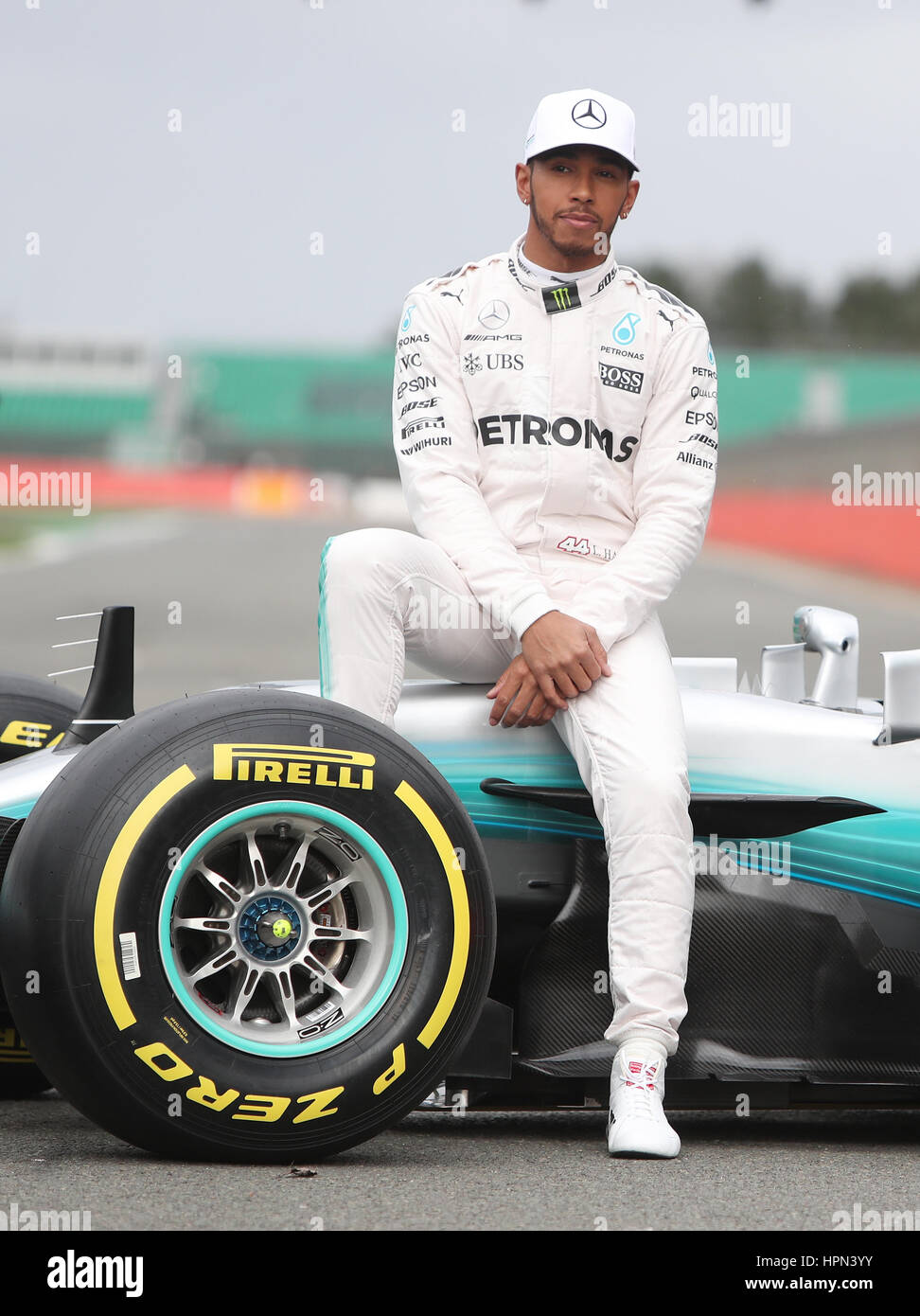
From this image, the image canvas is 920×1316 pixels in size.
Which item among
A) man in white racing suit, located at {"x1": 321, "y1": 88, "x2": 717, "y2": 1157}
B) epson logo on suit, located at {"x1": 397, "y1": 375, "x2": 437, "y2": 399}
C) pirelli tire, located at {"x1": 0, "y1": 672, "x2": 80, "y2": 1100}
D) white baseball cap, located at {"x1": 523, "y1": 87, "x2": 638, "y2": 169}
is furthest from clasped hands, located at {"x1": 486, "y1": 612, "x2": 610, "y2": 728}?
pirelli tire, located at {"x1": 0, "y1": 672, "x2": 80, "y2": 1100}

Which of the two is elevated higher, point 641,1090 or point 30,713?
point 30,713

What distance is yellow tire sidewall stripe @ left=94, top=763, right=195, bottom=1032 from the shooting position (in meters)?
2.97

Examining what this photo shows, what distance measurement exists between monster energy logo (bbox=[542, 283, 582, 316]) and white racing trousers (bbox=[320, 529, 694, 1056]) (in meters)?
0.64

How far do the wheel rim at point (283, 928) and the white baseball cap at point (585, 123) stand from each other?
1.65m

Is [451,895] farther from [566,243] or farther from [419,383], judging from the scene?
[566,243]

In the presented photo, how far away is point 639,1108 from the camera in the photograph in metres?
3.25

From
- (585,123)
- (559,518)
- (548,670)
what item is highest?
(585,123)

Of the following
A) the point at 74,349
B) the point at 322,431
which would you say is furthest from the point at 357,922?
the point at 74,349

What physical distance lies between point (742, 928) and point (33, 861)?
1.47 meters

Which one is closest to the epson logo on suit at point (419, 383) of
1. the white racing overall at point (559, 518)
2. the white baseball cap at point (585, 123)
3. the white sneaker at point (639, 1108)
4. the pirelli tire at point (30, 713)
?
the white racing overall at point (559, 518)

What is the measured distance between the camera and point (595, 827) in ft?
11.6

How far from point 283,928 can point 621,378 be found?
59.1 inches

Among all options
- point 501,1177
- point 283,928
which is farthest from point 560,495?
point 501,1177
